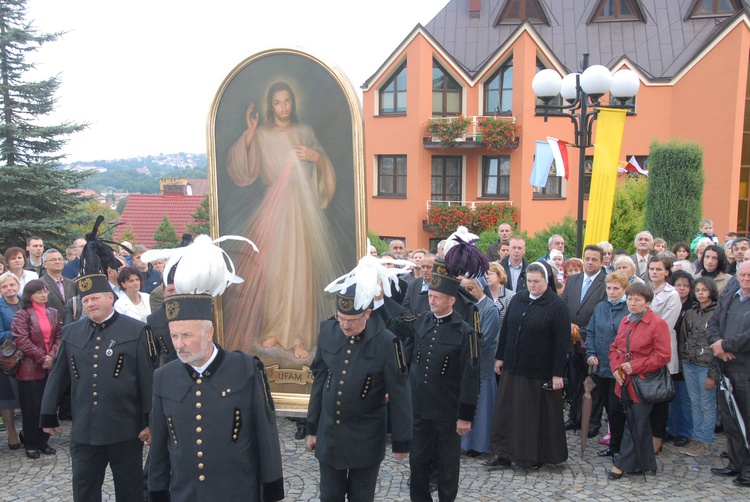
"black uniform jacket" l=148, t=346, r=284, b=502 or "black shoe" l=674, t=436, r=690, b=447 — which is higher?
"black uniform jacket" l=148, t=346, r=284, b=502

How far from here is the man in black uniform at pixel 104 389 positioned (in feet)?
17.0

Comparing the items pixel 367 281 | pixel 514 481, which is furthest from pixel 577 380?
pixel 367 281

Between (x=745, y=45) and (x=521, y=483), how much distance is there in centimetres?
2367

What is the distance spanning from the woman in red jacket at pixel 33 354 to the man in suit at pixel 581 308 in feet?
19.4

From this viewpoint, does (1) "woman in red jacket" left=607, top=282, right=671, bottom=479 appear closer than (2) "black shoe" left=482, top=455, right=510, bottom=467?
Yes

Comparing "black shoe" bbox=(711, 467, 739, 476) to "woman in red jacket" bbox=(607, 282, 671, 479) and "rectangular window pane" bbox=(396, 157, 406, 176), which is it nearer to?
"woman in red jacket" bbox=(607, 282, 671, 479)

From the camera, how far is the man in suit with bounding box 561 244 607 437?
8102 millimetres

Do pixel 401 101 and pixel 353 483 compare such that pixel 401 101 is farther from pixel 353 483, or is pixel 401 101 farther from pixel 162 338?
pixel 353 483

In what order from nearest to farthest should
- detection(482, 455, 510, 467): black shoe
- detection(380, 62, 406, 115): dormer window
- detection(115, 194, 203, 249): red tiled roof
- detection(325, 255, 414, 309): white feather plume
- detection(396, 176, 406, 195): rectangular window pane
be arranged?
detection(325, 255, 414, 309): white feather plume, detection(482, 455, 510, 467): black shoe, detection(380, 62, 406, 115): dormer window, detection(396, 176, 406, 195): rectangular window pane, detection(115, 194, 203, 249): red tiled roof

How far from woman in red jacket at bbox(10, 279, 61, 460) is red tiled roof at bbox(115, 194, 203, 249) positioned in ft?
121

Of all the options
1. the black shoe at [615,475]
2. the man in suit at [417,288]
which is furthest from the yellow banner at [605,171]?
the black shoe at [615,475]

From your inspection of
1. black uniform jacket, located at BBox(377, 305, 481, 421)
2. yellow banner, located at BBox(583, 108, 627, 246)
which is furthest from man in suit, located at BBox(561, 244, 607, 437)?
black uniform jacket, located at BBox(377, 305, 481, 421)

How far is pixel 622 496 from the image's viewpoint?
630 centimetres

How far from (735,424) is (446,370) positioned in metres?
3.10
